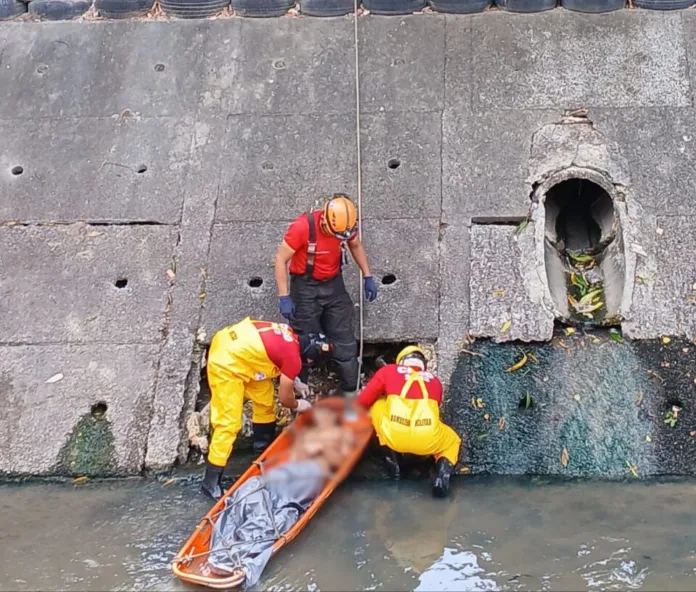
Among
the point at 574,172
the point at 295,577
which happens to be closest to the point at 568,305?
the point at 574,172

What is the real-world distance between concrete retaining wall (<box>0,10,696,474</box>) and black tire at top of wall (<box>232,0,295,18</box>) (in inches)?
4.9

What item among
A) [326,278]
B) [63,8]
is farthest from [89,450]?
[63,8]

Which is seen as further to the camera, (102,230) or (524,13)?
(524,13)

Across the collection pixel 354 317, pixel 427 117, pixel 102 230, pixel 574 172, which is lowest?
pixel 354 317

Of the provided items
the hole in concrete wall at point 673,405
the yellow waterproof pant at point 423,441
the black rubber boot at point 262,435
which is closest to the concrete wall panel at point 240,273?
the black rubber boot at point 262,435

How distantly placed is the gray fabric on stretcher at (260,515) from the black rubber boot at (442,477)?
0.76m

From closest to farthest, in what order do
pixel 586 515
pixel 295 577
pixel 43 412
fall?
1. pixel 295 577
2. pixel 586 515
3. pixel 43 412

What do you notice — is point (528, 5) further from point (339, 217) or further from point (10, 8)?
point (10, 8)

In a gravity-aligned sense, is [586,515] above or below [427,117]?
below

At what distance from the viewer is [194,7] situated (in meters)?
8.53

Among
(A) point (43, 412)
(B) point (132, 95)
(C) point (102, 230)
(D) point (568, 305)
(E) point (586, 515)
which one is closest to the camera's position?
(E) point (586, 515)

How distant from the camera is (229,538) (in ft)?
17.5

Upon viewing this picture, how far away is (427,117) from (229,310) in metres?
2.49

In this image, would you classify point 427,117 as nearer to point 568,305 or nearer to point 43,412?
point 568,305
